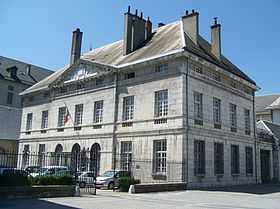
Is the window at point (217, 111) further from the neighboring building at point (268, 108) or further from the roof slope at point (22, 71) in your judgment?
the roof slope at point (22, 71)

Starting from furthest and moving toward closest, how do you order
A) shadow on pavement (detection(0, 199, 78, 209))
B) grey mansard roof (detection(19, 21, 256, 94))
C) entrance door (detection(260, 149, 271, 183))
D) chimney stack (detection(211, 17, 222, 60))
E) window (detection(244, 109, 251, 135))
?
entrance door (detection(260, 149, 271, 183)) → window (detection(244, 109, 251, 135)) → chimney stack (detection(211, 17, 222, 60)) → grey mansard roof (detection(19, 21, 256, 94)) → shadow on pavement (detection(0, 199, 78, 209))

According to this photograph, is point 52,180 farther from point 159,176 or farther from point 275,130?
point 275,130

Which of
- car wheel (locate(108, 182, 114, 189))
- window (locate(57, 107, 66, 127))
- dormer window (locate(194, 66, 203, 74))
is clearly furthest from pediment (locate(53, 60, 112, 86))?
car wheel (locate(108, 182, 114, 189))

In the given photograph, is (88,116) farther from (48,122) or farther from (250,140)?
(250,140)

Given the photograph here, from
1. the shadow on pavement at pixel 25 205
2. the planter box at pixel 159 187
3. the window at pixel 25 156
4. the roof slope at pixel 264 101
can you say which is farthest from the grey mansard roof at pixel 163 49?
the roof slope at pixel 264 101

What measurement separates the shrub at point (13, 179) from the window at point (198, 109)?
13108 mm

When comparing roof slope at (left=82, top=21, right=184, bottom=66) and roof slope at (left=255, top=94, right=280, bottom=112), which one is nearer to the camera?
roof slope at (left=82, top=21, right=184, bottom=66)

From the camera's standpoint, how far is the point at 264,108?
52.2 m

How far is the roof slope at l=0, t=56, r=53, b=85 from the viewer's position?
51.3 metres

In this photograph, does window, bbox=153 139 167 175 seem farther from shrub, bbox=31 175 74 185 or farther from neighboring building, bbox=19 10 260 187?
shrub, bbox=31 175 74 185

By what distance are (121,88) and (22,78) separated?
97.7ft

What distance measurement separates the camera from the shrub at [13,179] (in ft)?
48.3

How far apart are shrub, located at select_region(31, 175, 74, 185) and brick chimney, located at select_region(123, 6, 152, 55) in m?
14.6

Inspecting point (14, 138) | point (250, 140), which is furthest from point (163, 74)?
point (14, 138)
